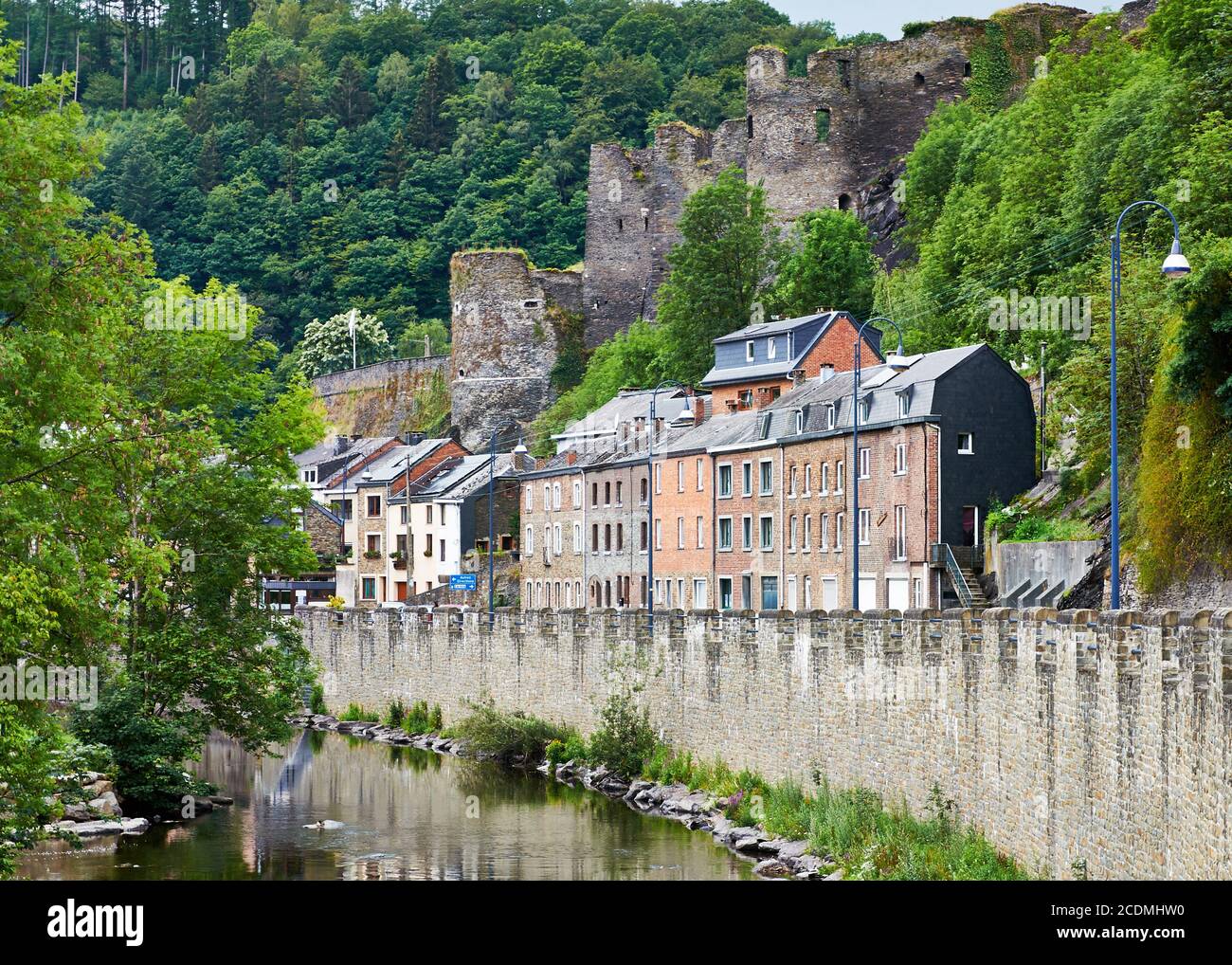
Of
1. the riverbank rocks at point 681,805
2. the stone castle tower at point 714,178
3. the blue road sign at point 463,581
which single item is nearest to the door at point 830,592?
the riverbank rocks at point 681,805

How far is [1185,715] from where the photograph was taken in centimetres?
1886

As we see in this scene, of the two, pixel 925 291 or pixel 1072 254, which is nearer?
pixel 1072 254

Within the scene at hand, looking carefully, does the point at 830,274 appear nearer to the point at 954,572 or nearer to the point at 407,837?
the point at 954,572

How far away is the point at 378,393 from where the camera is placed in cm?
11744

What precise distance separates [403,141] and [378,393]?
1180 inches

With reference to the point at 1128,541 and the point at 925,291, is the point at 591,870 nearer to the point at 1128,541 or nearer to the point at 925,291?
the point at 1128,541

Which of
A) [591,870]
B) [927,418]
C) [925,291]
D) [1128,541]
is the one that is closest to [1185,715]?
[591,870]

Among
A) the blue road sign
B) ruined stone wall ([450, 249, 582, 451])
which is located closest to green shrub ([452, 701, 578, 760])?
the blue road sign

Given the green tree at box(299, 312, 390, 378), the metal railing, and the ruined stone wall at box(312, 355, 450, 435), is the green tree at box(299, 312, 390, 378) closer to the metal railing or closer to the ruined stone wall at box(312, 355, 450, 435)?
the ruined stone wall at box(312, 355, 450, 435)

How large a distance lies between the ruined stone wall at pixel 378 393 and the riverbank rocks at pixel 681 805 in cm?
5713

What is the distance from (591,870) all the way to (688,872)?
1.73 m

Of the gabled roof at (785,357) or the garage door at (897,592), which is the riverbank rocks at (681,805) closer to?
the garage door at (897,592)

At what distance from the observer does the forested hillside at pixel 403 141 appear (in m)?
134
